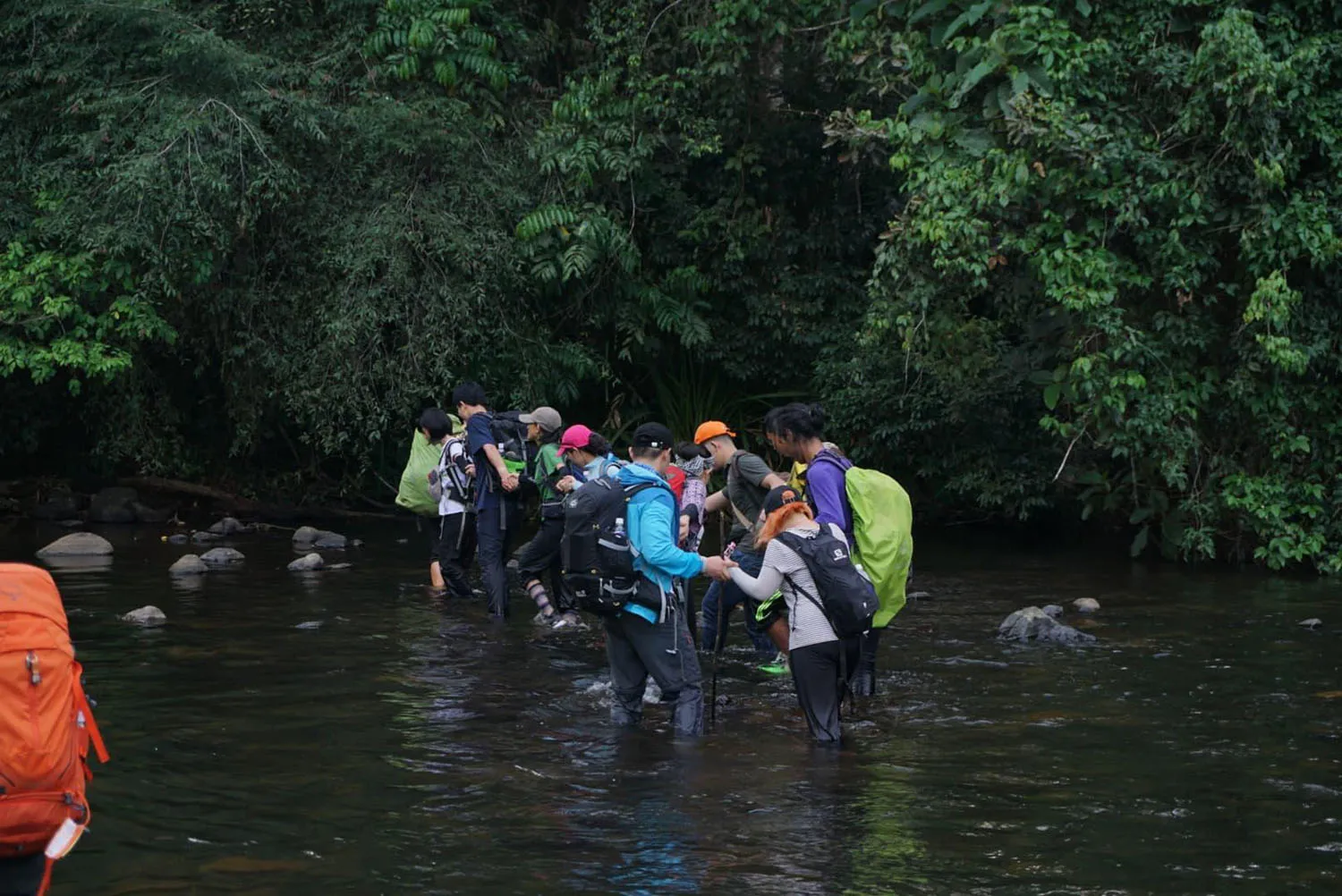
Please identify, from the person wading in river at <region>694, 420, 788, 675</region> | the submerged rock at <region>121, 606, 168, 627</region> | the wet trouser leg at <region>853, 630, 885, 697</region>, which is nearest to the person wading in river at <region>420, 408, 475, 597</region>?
the submerged rock at <region>121, 606, 168, 627</region>

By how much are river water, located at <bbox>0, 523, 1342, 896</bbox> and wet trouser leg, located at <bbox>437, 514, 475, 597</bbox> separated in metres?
0.78

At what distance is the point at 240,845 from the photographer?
21.4 ft

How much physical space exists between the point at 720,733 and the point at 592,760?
0.90m

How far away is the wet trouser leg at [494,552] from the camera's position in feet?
40.2

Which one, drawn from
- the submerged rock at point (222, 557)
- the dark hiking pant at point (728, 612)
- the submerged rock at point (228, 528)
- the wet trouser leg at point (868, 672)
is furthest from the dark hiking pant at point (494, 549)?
the submerged rock at point (228, 528)

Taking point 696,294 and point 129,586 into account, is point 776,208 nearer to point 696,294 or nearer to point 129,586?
point 696,294

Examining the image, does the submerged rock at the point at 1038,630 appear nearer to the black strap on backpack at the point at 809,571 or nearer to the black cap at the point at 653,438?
the black strap on backpack at the point at 809,571

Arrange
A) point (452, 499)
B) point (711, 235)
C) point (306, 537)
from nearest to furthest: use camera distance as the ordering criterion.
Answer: point (452, 499), point (306, 537), point (711, 235)

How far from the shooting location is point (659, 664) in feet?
26.5

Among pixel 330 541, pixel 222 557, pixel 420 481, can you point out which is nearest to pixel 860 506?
pixel 420 481

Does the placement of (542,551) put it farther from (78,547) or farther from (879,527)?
(78,547)

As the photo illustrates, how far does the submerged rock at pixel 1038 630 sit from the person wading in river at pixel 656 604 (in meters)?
4.10

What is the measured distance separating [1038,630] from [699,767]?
464 cm

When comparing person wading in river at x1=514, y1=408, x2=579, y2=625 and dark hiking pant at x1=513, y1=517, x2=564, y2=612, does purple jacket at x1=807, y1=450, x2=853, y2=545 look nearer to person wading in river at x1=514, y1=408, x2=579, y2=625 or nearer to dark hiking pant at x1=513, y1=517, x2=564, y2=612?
person wading in river at x1=514, y1=408, x2=579, y2=625
